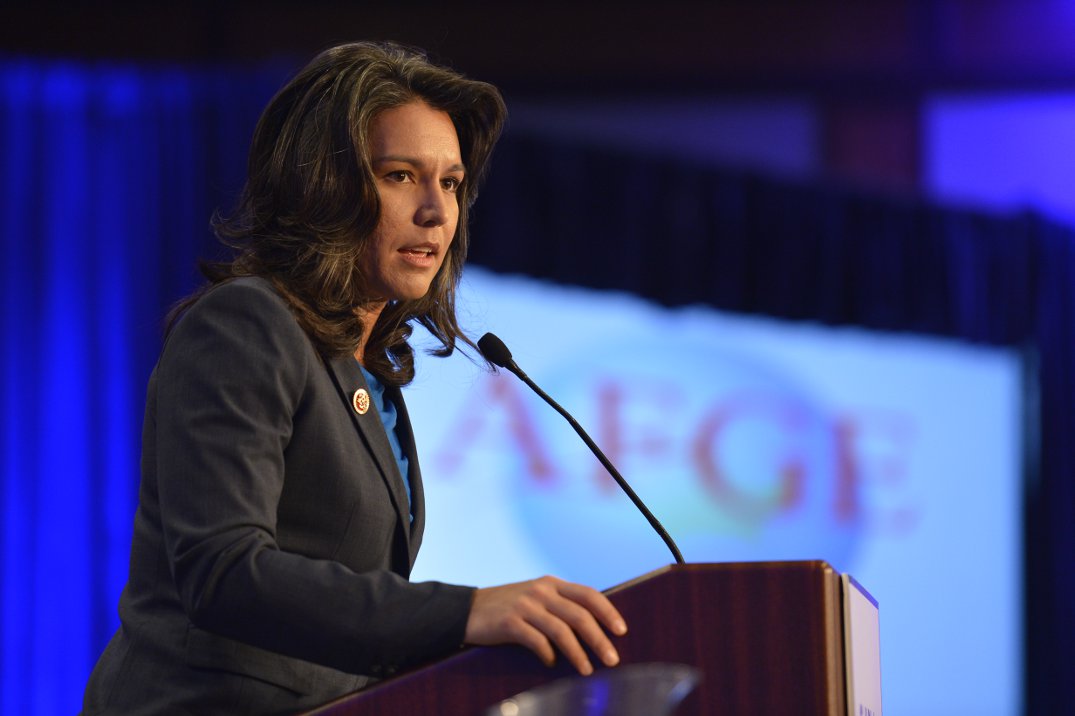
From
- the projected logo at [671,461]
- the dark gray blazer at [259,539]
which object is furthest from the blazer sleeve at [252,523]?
the projected logo at [671,461]

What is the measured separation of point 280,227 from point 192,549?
0.49 metres

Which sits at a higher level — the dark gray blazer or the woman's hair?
the woman's hair

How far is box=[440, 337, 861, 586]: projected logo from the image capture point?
4375 mm

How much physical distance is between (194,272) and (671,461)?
5.68ft

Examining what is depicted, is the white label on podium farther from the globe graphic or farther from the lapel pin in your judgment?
the globe graphic

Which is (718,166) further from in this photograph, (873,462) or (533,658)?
(533,658)

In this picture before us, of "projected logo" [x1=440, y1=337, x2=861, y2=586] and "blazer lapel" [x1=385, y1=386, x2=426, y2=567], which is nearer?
"blazer lapel" [x1=385, y1=386, x2=426, y2=567]

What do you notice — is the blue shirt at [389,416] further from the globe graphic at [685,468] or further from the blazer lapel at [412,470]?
the globe graphic at [685,468]

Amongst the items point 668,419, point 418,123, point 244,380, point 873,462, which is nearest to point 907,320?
point 873,462

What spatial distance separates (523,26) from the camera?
5.13 metres

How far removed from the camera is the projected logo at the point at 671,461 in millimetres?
4375

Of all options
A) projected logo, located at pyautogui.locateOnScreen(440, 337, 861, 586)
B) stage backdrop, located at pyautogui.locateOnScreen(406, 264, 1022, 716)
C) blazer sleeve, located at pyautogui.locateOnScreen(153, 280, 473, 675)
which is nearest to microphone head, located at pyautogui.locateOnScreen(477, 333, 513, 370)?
blazer sleeve, located at pyautogui.locateOnScreen(153, 280, 473, 675)

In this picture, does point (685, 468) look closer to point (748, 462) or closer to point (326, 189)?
point (748, 462)

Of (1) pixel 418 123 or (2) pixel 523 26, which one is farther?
(2) pixel 523 26
